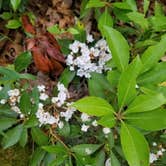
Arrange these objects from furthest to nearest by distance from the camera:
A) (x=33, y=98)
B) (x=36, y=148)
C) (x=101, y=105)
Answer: (x=36, y=148), (x=33, y=98), (x=101, y=105)

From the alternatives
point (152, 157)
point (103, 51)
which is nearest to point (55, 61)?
point (103, 51)

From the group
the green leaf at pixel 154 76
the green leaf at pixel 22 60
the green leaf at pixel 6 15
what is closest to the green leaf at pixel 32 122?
the green leaf at pixel 22 60

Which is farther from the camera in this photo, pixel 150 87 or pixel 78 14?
pixel 78 14

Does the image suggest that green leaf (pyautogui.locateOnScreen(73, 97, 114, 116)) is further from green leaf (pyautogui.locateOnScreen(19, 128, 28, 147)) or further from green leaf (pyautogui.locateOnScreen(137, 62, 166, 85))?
green leaf (pyautogui.locateOnScreen(19, 128, 28, 147))

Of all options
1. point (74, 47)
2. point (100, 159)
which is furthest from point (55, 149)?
point (74, 47)

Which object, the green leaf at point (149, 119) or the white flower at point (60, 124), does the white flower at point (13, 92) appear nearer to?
the white flower at point (60, 124)

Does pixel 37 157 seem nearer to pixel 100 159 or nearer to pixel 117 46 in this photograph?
pixel 100 159

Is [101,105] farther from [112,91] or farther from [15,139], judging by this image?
[15,139]

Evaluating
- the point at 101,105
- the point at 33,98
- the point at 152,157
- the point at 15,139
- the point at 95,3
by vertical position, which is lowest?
the point at 152,157
